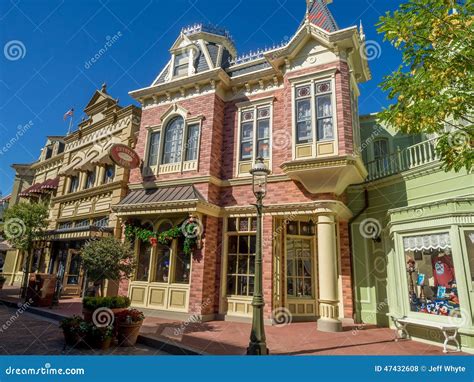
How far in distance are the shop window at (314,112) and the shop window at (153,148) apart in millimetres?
5659

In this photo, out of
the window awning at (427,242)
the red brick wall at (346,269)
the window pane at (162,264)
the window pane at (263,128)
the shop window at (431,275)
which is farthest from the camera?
the window pane at (263,128)

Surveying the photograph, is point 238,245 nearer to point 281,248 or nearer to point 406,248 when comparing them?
point 281,248

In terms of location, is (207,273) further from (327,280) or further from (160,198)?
(327,280)

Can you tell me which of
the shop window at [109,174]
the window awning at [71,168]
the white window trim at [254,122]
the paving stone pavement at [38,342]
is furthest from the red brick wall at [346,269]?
the window awning at [71,168]

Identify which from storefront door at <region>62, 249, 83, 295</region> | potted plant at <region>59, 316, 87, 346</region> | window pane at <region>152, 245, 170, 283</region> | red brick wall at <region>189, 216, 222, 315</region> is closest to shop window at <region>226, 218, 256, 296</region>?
red brick wall at <region>189, 216, 222, 315</region>

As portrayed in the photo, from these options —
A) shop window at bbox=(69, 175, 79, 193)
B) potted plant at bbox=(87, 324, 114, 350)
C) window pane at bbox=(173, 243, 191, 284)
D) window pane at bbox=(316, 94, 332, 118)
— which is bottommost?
potted plant at bbox=(87, 324, 114, 350)

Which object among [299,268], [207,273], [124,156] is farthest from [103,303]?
[124,156]

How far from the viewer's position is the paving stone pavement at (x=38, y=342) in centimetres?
579

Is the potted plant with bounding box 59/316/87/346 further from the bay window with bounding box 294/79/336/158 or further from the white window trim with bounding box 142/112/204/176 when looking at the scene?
the bay window with bounding box 294/79/336/158

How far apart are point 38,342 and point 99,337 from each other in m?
1.50

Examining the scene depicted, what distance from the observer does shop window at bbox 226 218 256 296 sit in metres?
9.66

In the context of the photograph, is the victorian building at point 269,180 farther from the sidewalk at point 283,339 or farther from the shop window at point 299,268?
the sidewalk at point 283,339

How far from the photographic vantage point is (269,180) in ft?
32.8

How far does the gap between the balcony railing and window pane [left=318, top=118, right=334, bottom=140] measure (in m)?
2.43
